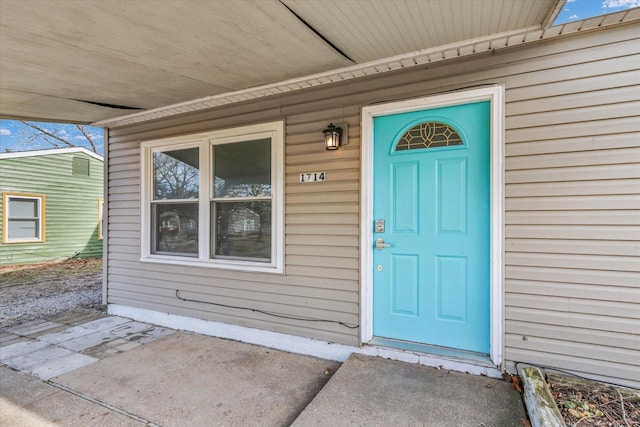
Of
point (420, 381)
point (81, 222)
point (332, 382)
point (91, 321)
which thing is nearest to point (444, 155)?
point (420, 381)

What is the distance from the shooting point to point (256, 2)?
6.39ft

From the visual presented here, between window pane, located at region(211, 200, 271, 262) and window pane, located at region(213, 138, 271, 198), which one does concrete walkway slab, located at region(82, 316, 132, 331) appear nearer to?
window pane, located at region(211, 200, 271, 262)

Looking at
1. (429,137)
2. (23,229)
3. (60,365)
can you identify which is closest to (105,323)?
(60,365)

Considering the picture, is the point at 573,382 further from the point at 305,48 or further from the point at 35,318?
the point at 35,318

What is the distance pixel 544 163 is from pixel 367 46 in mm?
1528

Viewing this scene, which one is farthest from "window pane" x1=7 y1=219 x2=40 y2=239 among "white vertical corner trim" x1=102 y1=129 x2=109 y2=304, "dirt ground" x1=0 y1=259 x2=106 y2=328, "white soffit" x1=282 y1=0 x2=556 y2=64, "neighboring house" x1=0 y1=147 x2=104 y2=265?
"white soffit" x1=282 y1=0 x2=556 y2=64

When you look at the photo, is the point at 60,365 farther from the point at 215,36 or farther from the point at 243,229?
the point at 215,36

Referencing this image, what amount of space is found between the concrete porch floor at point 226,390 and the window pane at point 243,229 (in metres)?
0.97

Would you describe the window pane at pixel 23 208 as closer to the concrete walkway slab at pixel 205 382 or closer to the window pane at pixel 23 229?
the window pane at pixel 23 229

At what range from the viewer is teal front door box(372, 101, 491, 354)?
2.57 metres

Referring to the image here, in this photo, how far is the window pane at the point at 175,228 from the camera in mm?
3973

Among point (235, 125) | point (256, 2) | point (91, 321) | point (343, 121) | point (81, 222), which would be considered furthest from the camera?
point (81, 222)

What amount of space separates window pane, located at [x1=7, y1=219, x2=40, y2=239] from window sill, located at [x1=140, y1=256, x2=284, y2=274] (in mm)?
7462

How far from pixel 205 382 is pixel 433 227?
2205 mm
